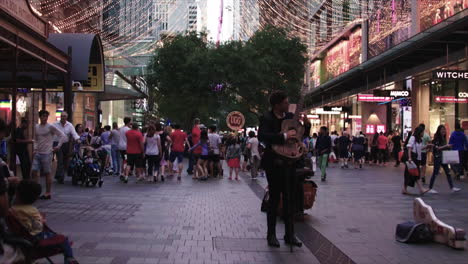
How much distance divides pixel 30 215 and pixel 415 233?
4728mm

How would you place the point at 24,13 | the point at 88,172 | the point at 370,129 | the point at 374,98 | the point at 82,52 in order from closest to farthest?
1. the point at 24,13
2. the point at 88,172
3. the point at 82,52
4. the point at 374,98
5. the point at 370,129

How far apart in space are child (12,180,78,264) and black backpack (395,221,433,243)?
428 cm

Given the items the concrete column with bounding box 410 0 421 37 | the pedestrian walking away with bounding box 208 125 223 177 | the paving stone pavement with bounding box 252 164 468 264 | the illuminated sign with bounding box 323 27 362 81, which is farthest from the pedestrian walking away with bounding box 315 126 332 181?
the illuminated sign with bounding box 323 27 362 81

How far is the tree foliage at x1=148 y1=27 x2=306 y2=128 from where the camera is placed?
3322 centimetres

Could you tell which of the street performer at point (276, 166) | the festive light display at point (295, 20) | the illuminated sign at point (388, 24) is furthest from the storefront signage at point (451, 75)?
the street performer at point (276, 166)

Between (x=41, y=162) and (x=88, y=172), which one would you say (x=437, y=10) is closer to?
(x=88, y=172)

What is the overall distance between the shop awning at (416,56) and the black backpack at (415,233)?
10.7m

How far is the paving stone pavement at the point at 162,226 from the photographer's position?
588cm

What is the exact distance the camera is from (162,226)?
303 inches

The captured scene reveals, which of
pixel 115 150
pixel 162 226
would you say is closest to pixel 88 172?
pixel 115 150

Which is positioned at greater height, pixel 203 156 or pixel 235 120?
pixel 235 120

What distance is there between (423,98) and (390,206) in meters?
16.3

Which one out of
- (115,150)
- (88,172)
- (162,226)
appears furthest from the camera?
(115,150)

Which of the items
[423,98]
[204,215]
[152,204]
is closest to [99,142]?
[152,204]
